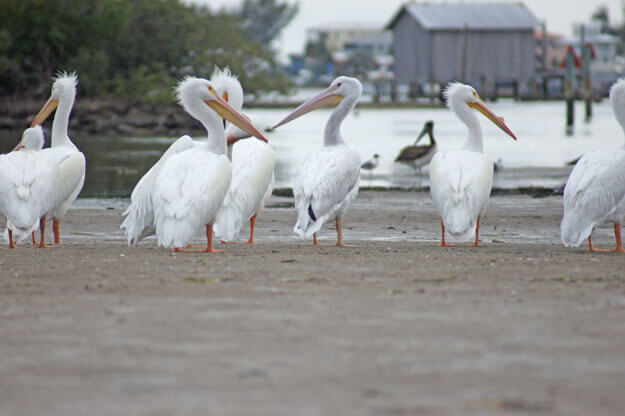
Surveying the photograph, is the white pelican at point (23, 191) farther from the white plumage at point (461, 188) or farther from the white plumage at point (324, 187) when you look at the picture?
the white plumage at point (461, 188)

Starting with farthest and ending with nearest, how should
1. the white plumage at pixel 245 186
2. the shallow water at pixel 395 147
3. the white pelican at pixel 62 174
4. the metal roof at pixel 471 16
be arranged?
the metal roof at pixel 471 16 → the shallow water at pixel 395 147 → the white pelican at pixel 62 174 → the white plumage at pixel 245 186

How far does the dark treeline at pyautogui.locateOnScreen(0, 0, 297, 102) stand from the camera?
1332 inches

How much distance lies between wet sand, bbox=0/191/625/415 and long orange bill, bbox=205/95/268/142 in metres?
1.42

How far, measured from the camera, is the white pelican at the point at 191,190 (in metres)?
6.88

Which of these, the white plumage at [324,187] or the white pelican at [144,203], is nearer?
the white pelican at [144,203]

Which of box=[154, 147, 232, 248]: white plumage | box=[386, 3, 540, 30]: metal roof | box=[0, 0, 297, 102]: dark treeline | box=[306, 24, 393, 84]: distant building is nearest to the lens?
box=[154, 147, 232, 248]: white plumage

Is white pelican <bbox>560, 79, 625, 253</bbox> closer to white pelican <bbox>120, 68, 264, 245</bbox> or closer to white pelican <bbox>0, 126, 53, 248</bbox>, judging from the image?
white pelican <bbox>120, 68, 264, 245</bbox>

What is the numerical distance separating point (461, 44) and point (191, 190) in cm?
6213

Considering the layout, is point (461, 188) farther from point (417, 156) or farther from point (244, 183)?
point (417, 156)

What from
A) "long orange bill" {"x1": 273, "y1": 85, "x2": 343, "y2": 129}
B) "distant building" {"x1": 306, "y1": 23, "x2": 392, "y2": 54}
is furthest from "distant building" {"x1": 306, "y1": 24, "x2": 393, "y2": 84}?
"long orange bill" {"x1": 273, "y1": 85, "x2": 343, "y2": 129}

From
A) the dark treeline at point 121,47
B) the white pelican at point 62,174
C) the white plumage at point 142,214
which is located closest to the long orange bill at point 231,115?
the white plumage at point 142,214

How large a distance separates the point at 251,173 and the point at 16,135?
2097 cm

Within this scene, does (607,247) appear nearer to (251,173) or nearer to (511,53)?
(251,173)

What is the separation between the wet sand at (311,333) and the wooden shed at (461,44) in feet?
194
